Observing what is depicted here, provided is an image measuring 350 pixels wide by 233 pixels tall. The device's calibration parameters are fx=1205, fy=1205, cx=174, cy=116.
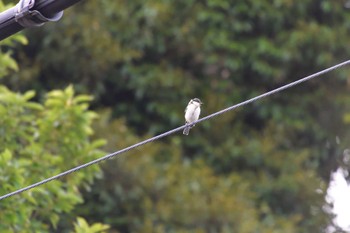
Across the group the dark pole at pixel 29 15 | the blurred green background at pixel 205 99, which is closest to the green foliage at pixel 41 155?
the blurred green background at pixel 205 99

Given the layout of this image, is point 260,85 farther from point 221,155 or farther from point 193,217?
point 193,217

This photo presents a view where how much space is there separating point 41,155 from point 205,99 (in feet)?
20.8

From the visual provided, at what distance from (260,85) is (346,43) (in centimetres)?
140

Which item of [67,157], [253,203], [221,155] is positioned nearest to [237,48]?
[221,155]

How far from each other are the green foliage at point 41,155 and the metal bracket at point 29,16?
3070 millimetres

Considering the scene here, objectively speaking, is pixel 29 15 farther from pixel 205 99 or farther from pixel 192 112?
pixel 205 99

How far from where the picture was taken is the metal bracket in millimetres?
6801

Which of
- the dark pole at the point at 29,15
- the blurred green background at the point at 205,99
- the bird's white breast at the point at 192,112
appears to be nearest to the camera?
the dark pole at the point at 29,15

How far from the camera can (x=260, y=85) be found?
701 inches

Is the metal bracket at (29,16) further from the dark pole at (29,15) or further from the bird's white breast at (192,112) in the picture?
the bird's white breast at (192,112)

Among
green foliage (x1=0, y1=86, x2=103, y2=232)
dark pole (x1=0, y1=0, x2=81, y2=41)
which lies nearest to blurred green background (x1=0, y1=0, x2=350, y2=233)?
green foliage (x1=0, y1=86, x2=103, y2=232)

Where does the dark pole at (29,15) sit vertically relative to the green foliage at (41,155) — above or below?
below

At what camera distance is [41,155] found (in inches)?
428

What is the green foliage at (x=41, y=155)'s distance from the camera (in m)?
9.85
